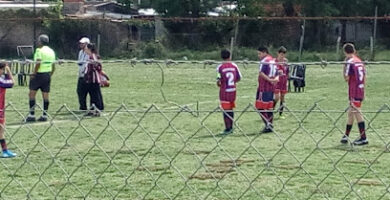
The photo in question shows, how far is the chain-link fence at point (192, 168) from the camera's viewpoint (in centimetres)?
948

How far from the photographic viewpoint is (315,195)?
969cm

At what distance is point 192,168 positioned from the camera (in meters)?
11.2

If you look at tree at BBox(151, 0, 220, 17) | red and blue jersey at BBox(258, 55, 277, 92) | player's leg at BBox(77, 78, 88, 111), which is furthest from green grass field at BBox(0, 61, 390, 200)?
tree at BBox(151, 0, 220, 17)

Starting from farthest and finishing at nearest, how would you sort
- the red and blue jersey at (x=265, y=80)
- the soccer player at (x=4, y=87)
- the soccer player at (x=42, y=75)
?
1. the soccer player at (x=42, y=75)
2. the red and blue jersey at (x=265, y=80)
3. the soccer player at (x=4, y=87)

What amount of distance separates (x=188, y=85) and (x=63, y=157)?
15643 millimetres

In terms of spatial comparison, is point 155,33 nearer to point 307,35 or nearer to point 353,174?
point 307,35

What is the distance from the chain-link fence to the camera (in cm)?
948

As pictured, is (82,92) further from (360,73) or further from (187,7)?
(187,7)

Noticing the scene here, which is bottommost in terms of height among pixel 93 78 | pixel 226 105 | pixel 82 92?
pixel 82 92

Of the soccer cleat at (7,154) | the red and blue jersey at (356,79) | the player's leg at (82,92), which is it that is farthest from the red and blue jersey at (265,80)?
the soccer cleat at (7,154)

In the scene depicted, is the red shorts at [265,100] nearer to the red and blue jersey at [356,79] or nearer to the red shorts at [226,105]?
the red shorts at [226,105]

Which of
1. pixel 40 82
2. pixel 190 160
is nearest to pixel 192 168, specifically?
pixel 190 160

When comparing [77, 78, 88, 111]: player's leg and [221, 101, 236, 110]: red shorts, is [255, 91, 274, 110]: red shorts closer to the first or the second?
[221, 101, 236, 110]: red shorts

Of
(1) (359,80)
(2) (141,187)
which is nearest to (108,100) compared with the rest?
(1) (359,80)
